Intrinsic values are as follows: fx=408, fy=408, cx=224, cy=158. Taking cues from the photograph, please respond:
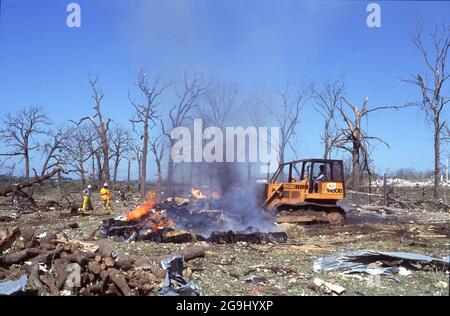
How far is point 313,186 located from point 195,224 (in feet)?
15.7

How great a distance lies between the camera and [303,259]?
855 centimetres

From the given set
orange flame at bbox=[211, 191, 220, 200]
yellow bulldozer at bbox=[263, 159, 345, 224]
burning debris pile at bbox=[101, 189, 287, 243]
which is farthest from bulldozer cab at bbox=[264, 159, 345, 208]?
orange flame at bbox=[211, 191, 220, 200]

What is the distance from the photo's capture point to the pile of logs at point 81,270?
242 inches

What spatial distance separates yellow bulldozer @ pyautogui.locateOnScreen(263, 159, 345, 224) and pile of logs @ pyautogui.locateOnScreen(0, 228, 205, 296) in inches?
292

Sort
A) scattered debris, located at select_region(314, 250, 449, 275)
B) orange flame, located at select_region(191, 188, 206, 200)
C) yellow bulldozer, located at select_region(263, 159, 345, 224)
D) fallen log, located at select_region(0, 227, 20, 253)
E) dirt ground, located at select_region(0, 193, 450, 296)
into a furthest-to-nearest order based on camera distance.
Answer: orange flame, located at select_region(191, 188, 206, 200), yellow bulldozer, located at select_region(263, 159, 345, 224), fallen log, located at select_region(0, 227, 20, 253), scattered debris, located at select_region(314, 250, 449, 275), dirt ground, located at select_region(0, 193, 450, 296)

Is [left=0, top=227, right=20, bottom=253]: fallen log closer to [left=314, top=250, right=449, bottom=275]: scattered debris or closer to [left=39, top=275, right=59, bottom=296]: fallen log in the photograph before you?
[left=39, top=275, right=59, bottom=296]: fallen log

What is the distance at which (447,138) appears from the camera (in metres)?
23.8

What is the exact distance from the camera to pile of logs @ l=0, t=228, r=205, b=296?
6148 millimetres

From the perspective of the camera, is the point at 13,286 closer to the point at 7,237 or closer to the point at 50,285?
the point at 50,285

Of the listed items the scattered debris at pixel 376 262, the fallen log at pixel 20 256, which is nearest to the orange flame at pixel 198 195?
the fallen log at pixel 20 256

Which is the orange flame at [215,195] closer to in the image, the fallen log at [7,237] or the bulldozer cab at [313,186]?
the bulldozer cab at [313,186]

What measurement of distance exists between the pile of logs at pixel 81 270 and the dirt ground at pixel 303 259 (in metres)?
0.89
